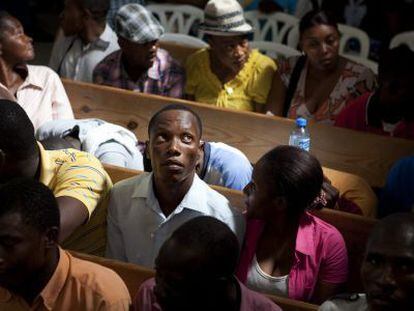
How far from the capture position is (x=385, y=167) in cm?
391

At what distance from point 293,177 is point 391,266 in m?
0.67

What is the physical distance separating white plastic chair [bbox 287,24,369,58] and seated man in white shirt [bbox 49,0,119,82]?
4.22 ft

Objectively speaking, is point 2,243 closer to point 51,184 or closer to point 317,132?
→ point 51,184

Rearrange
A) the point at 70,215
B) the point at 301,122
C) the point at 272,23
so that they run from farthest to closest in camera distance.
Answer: the point at 272,23 → the point at 301,122 → the point at 70,215

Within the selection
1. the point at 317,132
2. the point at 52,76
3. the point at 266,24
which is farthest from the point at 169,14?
the point at 317,132

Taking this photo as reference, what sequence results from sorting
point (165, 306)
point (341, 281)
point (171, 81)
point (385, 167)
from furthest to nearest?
point (171, 81) < point (385, 167) < point (341, 281) < point (165, 306)

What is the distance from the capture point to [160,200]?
3.16 metres

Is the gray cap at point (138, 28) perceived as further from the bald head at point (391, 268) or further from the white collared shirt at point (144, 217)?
the bald head at point (391, 268)

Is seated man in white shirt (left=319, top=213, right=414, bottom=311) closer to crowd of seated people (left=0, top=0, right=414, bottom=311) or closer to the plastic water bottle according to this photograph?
crowd of seated people (left=0, top=0, right=414, bottom=311)

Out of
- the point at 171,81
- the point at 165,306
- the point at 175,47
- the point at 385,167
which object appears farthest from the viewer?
the point at 175,47

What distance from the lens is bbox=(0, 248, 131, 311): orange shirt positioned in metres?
2.48

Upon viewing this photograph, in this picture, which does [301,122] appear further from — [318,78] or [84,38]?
[84,38]

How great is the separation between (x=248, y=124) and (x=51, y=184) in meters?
1.29

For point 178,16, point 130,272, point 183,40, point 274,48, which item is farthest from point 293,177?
point 178,16
